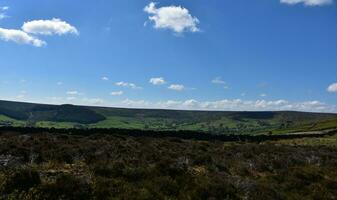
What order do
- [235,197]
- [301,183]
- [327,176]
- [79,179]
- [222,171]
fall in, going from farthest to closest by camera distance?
[327,176] → [222,171] → [301,183] → [235,197] → [79,179]

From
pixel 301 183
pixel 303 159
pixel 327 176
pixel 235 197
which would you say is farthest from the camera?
pixel 303 159

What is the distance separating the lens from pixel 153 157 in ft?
73.9

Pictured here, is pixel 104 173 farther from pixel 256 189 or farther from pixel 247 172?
pixel 247 172

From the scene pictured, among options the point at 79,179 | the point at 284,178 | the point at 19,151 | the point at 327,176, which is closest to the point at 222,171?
the point at 284,178

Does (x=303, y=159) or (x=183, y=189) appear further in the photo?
(x=303, y=159)

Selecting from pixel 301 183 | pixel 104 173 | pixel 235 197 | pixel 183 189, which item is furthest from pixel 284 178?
pixel 104 173

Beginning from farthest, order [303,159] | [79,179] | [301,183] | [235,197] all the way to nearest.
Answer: [303,159] < [301,183] < [235,197] < [79,179]

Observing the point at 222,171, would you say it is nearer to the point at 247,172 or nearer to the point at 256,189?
the point at 247,172

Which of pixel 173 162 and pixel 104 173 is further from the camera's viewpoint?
pixel 173 162

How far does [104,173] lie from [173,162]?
422 centimetres

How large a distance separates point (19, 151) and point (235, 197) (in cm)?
1081

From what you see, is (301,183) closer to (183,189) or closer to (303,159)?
(183,189)

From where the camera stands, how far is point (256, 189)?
17281 millimetres

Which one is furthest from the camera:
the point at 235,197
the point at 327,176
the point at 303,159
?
the point at 303,159
